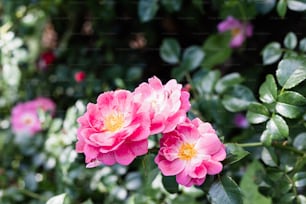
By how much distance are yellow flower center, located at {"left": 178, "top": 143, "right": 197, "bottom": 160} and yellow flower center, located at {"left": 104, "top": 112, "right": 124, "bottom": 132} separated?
10cm

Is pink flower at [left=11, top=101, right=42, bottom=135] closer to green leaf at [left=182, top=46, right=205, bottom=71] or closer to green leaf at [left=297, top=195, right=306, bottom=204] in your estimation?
green leaf at [left=182, top=46, right=205, bottom=71]

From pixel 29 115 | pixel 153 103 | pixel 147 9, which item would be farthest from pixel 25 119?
pixel 153 103

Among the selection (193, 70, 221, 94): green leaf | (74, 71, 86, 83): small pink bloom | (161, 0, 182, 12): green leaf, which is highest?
(161, 0, 182, 12): green leaf

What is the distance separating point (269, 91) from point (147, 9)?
0.64 meters

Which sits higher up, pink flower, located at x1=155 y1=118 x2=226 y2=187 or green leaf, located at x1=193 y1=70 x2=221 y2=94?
pink flower, located at x1=155 y1=118 x2=226 y2=187

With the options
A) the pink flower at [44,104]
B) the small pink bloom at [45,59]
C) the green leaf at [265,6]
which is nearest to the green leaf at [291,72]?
the green leaf at [265,6]

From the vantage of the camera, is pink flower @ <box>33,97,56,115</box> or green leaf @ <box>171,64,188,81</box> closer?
green leaf @ <box>171,64,188,81</box>

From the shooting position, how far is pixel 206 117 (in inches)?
61.5

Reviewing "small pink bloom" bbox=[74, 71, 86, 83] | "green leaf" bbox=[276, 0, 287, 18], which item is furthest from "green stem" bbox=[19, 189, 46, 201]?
"green leaf" bbox=[276, 0, 287, 18]

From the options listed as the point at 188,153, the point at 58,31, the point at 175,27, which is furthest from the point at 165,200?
the point at 58,31

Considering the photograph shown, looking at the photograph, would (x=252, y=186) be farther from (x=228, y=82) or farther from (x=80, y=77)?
(x=80, y=77)

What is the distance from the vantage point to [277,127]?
1164 mm

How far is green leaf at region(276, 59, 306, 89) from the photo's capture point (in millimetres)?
1120

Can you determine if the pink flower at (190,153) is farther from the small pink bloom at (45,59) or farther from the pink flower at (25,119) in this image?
the small pink bloom at (45,59)
